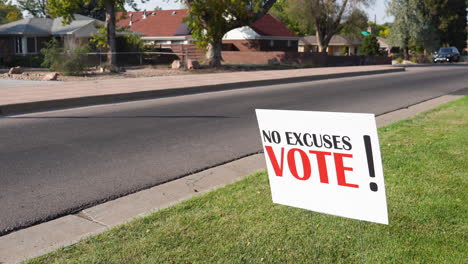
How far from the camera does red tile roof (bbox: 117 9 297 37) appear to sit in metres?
50.8

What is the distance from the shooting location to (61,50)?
85.8ft

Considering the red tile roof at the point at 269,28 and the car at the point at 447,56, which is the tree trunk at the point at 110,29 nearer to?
the red tile roof at the point at 269,28

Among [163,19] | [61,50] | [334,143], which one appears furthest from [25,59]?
[334,143]

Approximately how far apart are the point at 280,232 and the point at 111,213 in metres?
1.89

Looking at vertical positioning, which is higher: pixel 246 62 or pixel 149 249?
pixel 246 62

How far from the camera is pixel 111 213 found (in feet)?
16.7

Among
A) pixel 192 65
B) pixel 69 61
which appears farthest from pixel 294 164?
pixel 192 65

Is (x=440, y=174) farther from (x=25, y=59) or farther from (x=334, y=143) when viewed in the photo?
(x=25, y=59)

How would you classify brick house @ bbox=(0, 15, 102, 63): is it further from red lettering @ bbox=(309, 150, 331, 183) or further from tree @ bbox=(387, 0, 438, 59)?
red lettering @ bbox=(309, 150, 331, 183)

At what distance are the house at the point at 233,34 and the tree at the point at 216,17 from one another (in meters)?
14.8

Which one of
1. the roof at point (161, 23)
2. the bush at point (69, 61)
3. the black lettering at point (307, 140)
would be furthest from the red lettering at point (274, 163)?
the roof at point (161, 23)

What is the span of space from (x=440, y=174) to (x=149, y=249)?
3.74 m

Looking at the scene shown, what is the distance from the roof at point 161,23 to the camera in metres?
51.6

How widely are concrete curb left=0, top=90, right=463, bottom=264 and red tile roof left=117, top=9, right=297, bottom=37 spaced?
1718 inches
